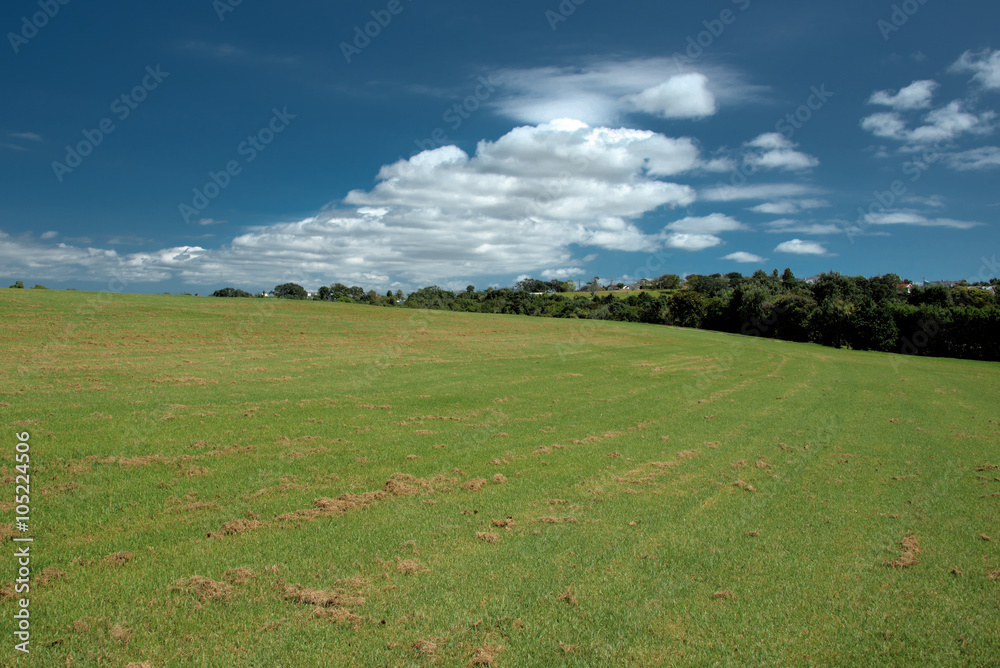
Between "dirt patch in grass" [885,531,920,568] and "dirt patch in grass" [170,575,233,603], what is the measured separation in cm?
946

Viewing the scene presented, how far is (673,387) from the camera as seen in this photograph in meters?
27.1

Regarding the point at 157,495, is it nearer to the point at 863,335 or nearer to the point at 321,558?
the point at 321,558

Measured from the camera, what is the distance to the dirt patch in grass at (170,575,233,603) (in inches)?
241

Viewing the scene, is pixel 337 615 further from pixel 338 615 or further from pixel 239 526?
pixel 239 526

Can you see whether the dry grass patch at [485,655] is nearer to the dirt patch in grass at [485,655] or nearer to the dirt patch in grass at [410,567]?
the dirt patch in grass at [485,655]

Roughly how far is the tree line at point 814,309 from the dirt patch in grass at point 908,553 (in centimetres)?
7962

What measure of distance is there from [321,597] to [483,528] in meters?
3.07

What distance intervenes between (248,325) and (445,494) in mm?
40183

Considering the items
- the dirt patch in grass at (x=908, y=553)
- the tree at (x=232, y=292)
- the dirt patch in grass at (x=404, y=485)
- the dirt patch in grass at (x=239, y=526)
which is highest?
the tree at (x=232, y=292)

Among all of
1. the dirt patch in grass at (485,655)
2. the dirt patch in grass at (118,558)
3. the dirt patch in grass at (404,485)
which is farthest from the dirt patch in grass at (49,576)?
the dirt patch in grass at (485,655)

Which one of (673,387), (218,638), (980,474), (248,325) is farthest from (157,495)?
(248,325)

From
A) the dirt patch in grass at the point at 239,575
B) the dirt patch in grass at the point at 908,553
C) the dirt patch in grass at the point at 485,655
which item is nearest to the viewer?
the dirt patch in grass at the point at 485,655

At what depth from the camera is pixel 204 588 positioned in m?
6.29

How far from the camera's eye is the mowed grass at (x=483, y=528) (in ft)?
18.5
